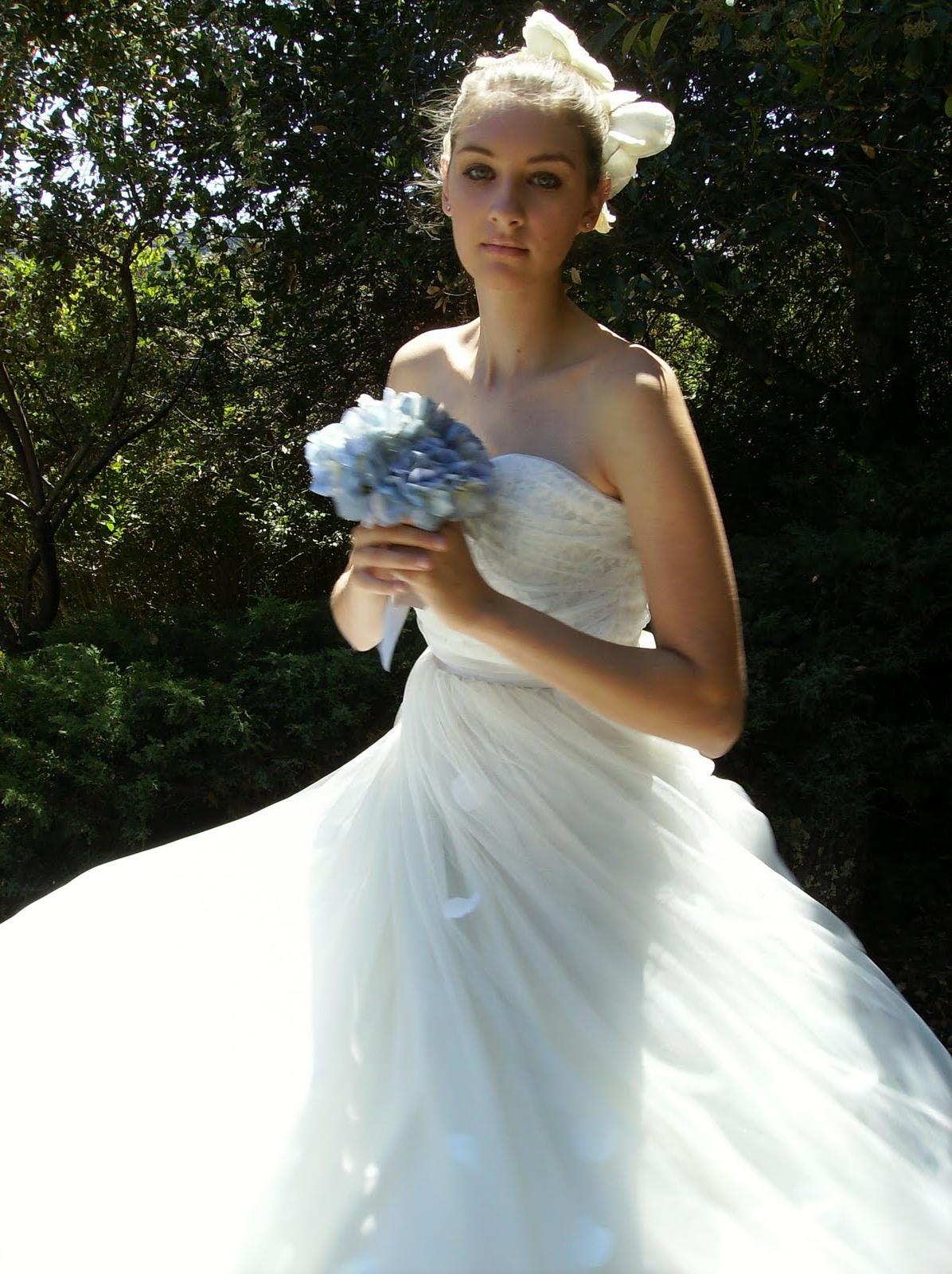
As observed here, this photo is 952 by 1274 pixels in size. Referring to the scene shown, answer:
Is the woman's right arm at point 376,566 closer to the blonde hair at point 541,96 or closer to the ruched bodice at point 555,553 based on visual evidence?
the ruched bodice at point 555,553

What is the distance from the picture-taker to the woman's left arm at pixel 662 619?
1577 mm

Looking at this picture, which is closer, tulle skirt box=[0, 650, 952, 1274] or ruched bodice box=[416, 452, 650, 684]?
tulle skirt box=[0, 650, 952, 1274]

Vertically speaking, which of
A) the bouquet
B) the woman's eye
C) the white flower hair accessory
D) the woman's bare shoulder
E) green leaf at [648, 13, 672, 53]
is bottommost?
the bouquet

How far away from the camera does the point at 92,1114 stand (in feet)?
4.66

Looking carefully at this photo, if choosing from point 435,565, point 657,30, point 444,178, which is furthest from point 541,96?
point 657,30

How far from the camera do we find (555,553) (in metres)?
1.82

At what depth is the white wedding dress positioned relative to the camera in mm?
1243

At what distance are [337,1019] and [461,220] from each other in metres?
1.24

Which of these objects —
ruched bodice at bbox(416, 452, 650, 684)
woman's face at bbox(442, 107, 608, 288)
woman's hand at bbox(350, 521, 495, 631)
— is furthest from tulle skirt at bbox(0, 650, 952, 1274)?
woman's face at bbox(442, 107, 608, 288)

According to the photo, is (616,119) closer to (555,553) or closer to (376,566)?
(555,553)

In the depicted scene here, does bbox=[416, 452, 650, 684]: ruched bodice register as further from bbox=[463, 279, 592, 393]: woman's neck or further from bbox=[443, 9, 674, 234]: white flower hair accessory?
bbox=[443, 9, 674, 234]: white flower hair accessory

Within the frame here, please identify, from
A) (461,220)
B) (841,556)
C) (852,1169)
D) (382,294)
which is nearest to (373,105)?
(382,294)

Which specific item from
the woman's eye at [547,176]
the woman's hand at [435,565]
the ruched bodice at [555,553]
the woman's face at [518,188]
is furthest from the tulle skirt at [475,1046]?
the woman's eye at [547,176]

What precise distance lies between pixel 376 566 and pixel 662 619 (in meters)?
0.42
